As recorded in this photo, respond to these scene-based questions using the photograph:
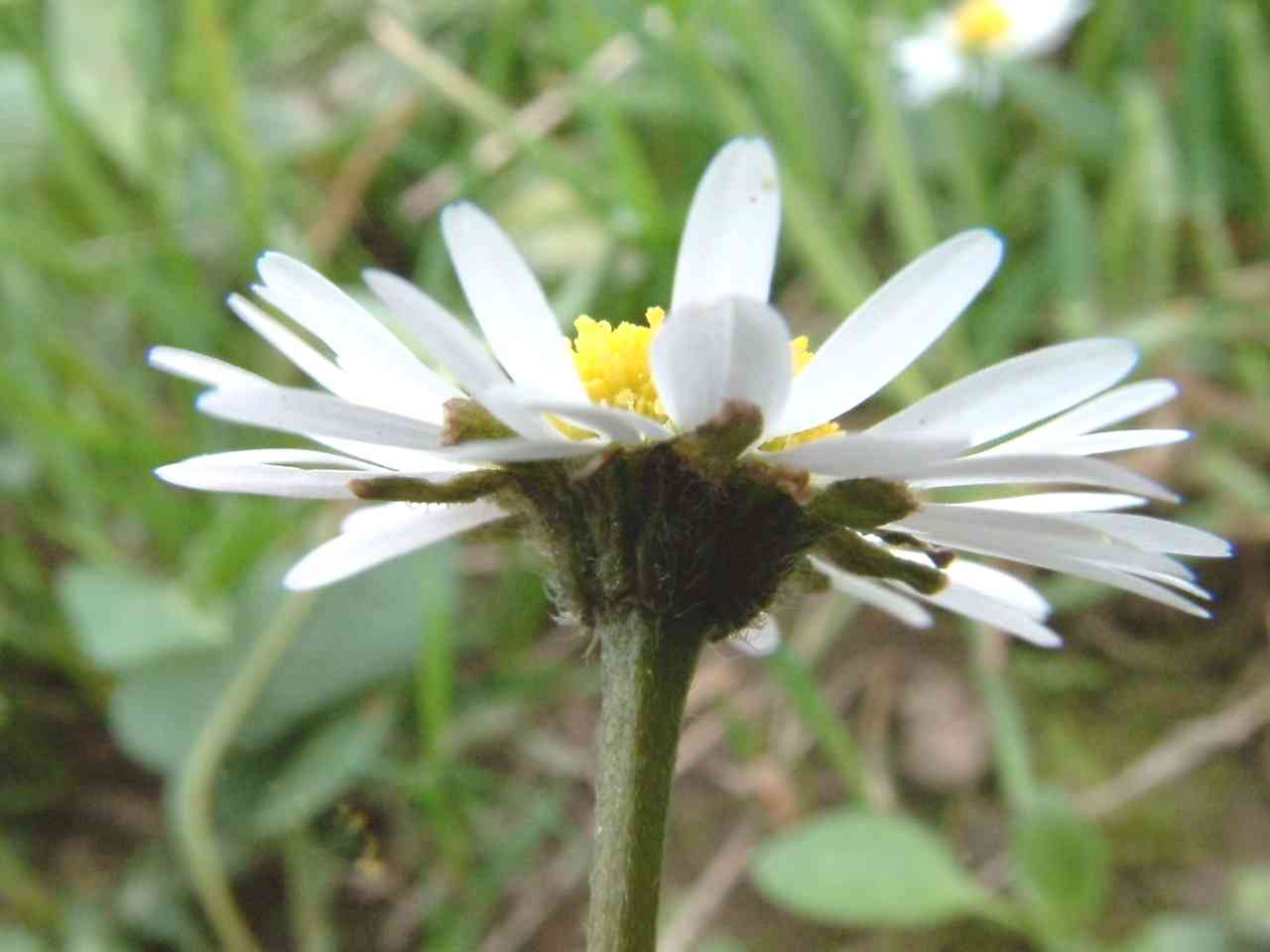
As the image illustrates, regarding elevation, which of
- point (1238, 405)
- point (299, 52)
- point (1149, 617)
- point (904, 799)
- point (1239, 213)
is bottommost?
point (904, 799)

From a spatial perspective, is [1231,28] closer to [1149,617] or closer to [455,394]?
[1149,617]

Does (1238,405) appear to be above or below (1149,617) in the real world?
above

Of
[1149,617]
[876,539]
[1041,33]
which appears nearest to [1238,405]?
[1149,617]

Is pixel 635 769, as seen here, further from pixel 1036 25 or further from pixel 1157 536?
pixel 1036 25

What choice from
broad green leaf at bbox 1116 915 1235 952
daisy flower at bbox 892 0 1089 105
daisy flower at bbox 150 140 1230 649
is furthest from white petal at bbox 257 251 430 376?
daisy flower at bbox 892 0 1089 105

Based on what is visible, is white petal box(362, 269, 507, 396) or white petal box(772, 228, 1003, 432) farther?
white petal box(772, 228, 1003, 432)

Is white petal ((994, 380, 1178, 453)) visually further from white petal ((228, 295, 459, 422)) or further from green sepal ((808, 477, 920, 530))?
white petal ((228, 295, 459, 422))

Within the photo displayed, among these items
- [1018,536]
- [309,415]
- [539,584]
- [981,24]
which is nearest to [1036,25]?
[981,24]
